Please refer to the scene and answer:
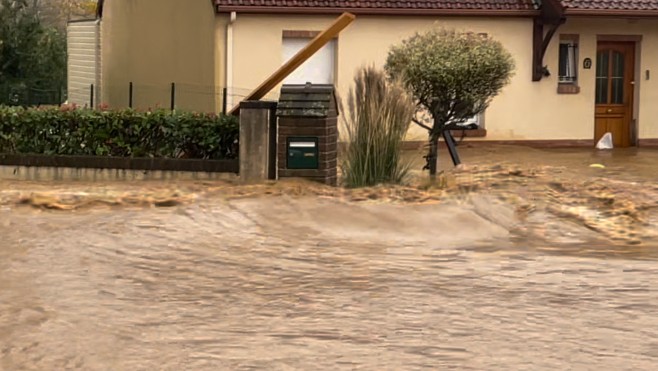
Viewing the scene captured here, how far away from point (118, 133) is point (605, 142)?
1066cm

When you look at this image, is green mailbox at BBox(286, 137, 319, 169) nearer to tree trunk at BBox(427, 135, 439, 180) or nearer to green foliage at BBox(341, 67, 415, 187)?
green foliage at BBox(341, 67, 415, 187)

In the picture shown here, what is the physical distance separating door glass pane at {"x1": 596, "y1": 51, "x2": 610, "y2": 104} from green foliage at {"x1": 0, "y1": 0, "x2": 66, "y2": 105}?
16331 mm

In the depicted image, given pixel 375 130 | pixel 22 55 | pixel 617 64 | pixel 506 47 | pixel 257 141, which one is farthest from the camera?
pixel 22 55

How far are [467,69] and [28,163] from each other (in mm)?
5967

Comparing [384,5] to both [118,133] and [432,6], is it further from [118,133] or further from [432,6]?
[118,133]

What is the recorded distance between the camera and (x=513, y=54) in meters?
20.6

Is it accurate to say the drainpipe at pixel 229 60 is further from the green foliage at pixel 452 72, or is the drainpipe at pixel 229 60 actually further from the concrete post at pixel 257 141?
the concrete post at pixel 257 141

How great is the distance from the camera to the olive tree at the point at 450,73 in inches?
509

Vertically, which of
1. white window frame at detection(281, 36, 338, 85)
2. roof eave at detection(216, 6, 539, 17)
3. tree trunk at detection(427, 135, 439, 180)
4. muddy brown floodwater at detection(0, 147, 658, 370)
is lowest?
muddy brown floodwater at detection(0, 147, 658, 370)

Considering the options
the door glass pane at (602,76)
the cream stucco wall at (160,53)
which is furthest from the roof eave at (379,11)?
the door glass pane at (602,76)

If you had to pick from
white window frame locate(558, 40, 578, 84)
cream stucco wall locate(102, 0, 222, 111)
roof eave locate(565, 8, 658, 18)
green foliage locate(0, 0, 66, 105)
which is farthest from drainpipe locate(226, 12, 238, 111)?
A: green foliage locate(0, 0, 66, 105)

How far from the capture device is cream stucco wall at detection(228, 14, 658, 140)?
782 inches

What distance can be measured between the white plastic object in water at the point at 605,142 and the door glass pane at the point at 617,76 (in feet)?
2.82

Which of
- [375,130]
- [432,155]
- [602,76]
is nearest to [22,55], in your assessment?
[602,76]
